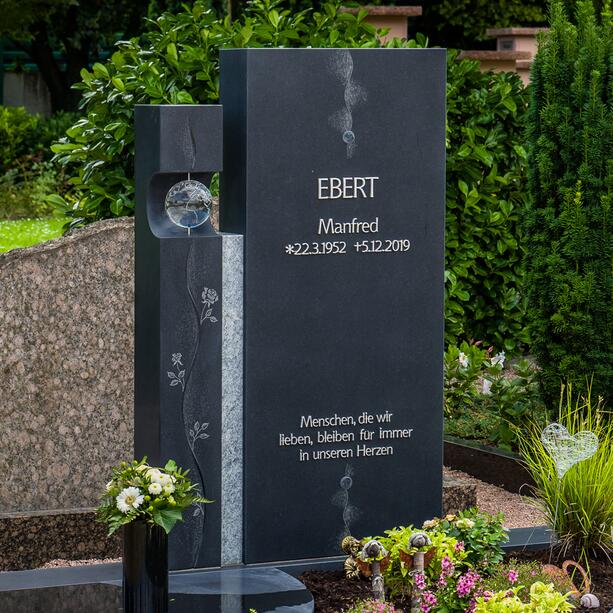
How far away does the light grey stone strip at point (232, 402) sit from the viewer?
5.09 m

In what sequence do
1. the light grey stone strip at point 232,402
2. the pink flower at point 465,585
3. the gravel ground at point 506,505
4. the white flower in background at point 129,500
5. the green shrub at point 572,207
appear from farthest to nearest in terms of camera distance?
the green shrub at point 572,207 → the gravel ground at point 506,505 → the light grey stone strip at point 232,402 → the pink flower at point 465,585 → the white flower in background at point 129,500

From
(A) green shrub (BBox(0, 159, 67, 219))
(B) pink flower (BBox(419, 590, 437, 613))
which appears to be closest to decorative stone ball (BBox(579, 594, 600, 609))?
(B) pink flower (BBox(419, 590, 437, 613))

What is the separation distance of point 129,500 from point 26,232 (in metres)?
10.8

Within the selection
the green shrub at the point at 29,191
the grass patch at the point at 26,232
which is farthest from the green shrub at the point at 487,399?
the green shrub at the point at 29,191

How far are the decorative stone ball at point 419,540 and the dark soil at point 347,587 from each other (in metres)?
0.35

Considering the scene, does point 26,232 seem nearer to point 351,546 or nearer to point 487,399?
point 487,399

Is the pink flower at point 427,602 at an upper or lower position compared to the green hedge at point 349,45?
lower

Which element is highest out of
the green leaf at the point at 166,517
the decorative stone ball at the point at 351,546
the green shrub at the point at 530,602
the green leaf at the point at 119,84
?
the green leaf at the point at 119,84

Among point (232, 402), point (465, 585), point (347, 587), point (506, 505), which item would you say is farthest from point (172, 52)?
point (465, 585)

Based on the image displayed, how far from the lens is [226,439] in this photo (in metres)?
5.14

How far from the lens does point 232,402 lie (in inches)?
202

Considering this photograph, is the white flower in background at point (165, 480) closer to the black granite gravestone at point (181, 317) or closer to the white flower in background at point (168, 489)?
the white flower in background at point (168, 489)

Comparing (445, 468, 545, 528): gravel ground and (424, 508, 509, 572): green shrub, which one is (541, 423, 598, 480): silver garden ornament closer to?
(424, 508, 509, 572): green shrub

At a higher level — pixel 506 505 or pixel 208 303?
pixel 208 303
